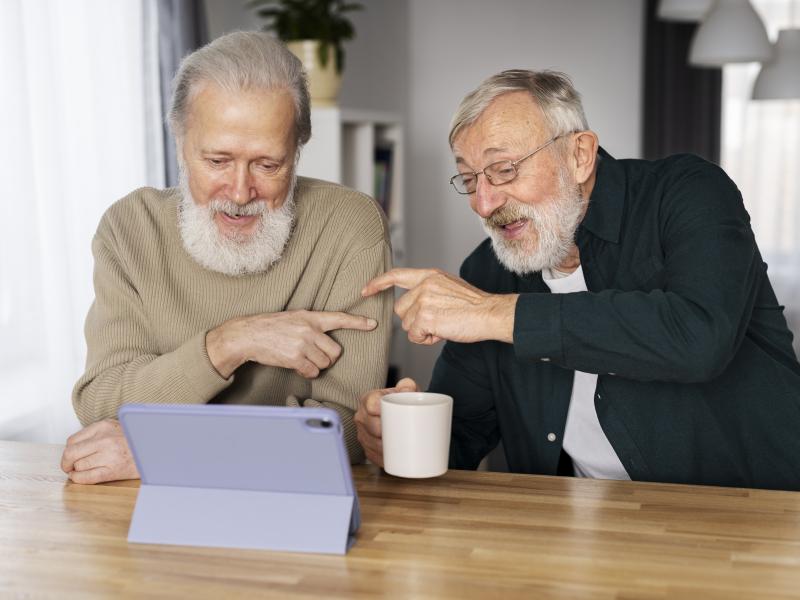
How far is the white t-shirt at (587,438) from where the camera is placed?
1.92 metres

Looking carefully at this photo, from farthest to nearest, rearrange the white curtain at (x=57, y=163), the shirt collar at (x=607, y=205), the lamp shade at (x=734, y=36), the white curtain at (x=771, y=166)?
1. the white curtain at (x=771, y=166)
2. the lamp shade at (x=734, y=36)
3. the white curtain at (x=57, y=163)
4. the shirt collar at (x=607, y=205)

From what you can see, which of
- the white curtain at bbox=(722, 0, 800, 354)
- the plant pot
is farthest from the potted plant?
the white curtain at bbox=(722, 0, 800, 354)

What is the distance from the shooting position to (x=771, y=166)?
5.63m

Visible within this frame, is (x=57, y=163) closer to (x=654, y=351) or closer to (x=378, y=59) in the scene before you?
(x=654, y=351)

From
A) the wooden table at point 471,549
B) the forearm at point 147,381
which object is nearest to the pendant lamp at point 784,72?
the wooden table at point 471,549

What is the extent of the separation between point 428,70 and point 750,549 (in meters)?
4.82

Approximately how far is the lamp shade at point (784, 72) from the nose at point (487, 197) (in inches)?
111

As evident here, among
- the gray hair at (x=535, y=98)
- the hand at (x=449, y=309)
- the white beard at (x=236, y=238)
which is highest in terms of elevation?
the gray hair at (x=535, y=98)

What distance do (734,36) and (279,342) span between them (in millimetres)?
2757

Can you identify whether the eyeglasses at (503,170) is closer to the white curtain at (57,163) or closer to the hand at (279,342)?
the hand at (279,342)

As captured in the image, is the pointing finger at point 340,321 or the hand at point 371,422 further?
the pointing finger at point 340,321

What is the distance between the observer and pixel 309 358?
1.74 meters

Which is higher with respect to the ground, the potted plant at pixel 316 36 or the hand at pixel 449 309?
the potted plant at pixel 316 36

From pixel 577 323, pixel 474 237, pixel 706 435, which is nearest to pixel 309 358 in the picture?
pixel 577 323
